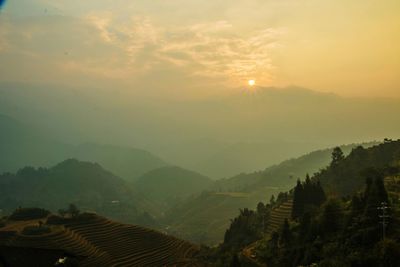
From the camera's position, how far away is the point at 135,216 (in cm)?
19200

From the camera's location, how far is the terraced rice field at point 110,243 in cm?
6057

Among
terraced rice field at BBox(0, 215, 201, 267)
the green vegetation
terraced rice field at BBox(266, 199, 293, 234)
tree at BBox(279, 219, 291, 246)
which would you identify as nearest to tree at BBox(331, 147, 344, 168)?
terraced rice field at BBox(266, 199, 293, 234)

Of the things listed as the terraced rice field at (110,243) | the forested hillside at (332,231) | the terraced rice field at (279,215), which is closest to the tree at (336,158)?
the forested hillside at (332,231)

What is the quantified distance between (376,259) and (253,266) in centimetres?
1844

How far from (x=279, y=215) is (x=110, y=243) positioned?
28.5 metres

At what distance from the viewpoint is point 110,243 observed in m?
66.9

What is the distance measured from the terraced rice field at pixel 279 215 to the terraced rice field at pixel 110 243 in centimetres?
1370

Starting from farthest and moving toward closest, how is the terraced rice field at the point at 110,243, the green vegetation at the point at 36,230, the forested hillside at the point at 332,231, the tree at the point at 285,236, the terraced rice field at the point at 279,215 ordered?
the green vegetation at the point at 36,230 < the terraced rice field at the point at 279,215 < the terraced rice field at the point at 110,243 < the tree at the point at 285,236 < the forested hillside at the point at 332,231

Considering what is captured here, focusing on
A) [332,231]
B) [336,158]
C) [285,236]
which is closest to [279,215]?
[285,236]

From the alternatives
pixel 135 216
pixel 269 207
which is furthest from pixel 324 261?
pixel 135 216

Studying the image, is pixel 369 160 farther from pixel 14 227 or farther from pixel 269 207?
pixel 14 227

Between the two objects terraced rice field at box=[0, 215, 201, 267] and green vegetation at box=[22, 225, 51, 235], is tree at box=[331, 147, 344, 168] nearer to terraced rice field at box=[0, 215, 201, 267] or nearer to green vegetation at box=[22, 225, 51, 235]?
terraced rice field at box=[0, 215, 201, 267]

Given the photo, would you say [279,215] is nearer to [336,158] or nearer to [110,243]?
[336,158]

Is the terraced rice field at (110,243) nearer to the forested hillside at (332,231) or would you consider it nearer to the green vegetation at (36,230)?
the green vegetation at (36,230)
